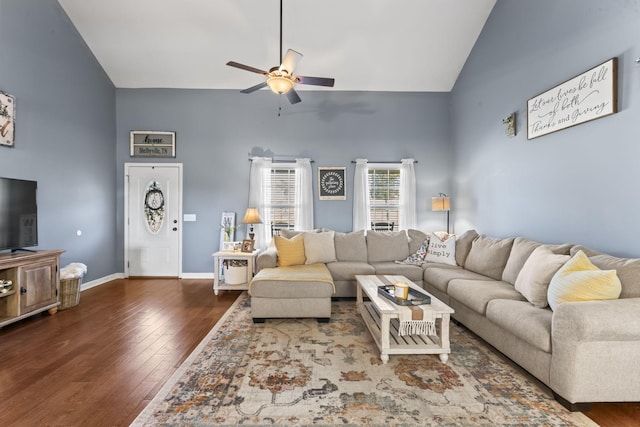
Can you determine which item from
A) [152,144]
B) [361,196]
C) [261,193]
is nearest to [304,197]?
[261,193]

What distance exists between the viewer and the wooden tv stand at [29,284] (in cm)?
300

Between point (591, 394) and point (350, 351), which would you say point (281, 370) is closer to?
point (350, 351)

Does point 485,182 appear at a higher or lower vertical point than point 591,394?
higher

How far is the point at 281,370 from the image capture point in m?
2.26

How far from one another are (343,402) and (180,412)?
101cm

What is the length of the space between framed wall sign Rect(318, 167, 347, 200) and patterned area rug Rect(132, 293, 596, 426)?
9.57 feet

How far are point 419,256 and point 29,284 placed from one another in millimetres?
4725

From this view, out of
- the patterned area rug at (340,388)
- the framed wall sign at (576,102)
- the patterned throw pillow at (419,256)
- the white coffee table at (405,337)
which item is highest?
the framed wall sign at (576,102)

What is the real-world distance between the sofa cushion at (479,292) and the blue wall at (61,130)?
5189 millimetres

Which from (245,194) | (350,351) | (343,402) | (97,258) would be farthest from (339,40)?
(97,258)

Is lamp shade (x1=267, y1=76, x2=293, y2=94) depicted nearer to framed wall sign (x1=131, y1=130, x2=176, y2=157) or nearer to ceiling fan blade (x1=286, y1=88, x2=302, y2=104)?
ceiling fan blade (x1=286, y1=88, x2=302, y2=104)

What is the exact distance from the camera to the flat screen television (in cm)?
316

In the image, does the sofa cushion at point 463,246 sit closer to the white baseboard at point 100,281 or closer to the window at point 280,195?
the window at point 280,195

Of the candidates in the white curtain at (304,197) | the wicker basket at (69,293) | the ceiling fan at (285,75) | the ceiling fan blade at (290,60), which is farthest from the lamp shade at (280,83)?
the wicker basket at (69,293)
